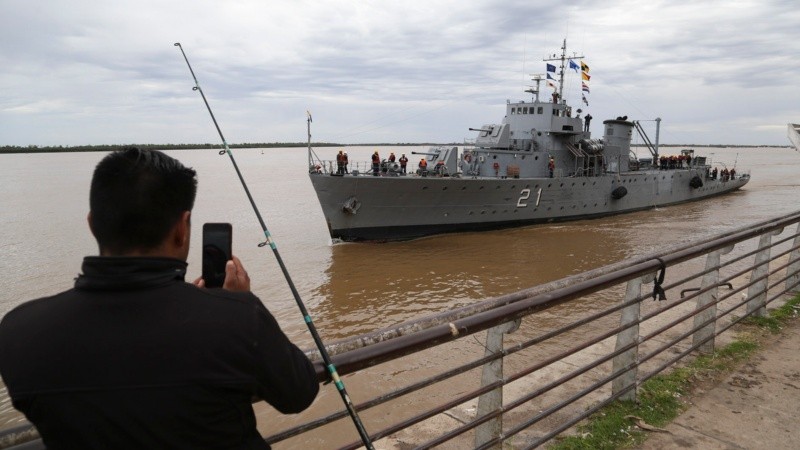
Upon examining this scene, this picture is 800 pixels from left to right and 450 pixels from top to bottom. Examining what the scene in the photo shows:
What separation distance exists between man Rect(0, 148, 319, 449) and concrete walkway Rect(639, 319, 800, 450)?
2993mm

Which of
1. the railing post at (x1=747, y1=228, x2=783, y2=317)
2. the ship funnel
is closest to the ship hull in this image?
the ship funnel

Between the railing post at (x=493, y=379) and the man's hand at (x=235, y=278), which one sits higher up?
the man's hand at (x=235, y=278)

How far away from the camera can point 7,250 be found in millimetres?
17766

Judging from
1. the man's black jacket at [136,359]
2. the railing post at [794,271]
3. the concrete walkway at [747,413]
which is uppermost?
the man's black jacket at [136,359]

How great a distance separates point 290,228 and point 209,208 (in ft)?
27.5

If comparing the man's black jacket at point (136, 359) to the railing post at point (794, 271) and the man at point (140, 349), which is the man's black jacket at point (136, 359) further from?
the railing post at point (794, 271)

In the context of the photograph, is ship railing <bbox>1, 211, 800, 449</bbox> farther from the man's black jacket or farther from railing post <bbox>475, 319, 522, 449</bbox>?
the man's black jacket

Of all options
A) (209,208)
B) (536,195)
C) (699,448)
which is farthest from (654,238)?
(209,208)

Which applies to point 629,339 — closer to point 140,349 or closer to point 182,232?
point 182,232

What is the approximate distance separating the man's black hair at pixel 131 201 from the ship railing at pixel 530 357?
0.77 meters

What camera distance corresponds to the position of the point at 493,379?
2.80m

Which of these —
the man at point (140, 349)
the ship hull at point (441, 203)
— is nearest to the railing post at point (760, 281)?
the man at point (140, 349)

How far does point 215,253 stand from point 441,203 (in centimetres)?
1782

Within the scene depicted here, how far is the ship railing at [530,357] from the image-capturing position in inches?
88.1
